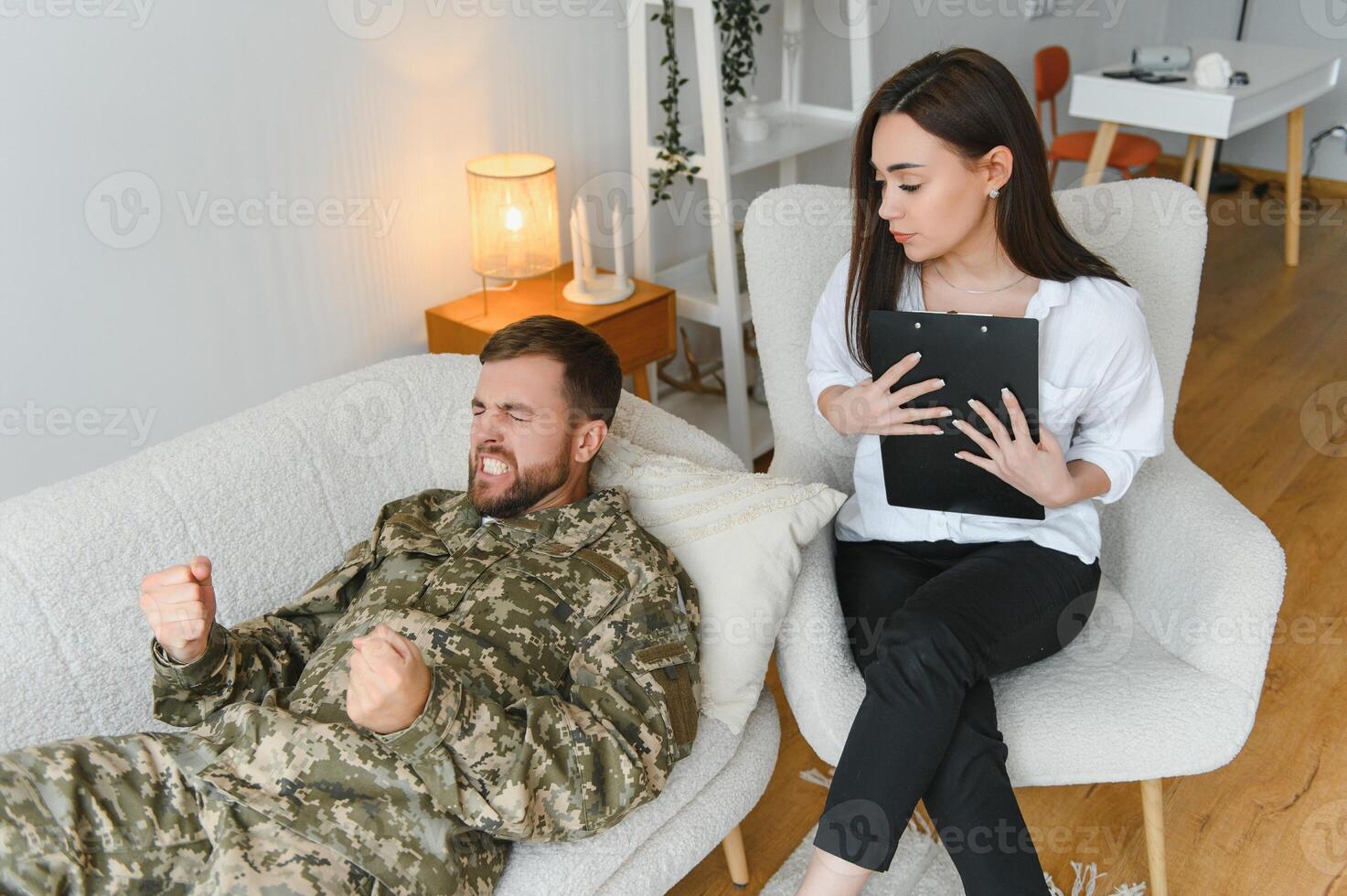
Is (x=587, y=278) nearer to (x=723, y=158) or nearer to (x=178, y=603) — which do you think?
(x=723, y=158)

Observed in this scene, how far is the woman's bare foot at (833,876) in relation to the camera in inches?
51.9

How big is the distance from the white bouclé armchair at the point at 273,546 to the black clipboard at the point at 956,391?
32cm

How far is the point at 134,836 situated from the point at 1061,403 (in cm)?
115

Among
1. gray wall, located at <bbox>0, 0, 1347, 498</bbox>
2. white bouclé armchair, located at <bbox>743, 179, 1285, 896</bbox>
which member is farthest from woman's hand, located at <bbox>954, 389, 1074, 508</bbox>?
gray wall, located at <bbox>0, 0, 1347, 498</bbox>

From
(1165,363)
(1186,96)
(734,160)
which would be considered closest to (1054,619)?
(1165,363)

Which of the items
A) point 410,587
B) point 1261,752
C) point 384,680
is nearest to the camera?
point 384,680

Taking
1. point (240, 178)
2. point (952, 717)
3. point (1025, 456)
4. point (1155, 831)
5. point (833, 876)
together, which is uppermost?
point (240, 178)

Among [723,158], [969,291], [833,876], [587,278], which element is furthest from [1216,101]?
[833,876]

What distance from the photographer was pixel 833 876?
133cm

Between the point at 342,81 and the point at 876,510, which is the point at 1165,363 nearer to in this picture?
the point at 876,510

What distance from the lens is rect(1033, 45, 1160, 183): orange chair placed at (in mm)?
3754

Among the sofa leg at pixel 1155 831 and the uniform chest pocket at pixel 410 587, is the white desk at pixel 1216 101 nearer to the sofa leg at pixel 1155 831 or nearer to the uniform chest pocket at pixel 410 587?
the sofa leg at pixel 1155 831

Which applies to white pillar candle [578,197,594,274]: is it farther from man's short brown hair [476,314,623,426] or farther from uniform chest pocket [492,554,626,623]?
uniform chest pocket [492,554,626,623]

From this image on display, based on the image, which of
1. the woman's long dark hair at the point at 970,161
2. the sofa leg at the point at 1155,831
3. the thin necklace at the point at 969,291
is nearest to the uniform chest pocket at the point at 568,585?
the woman's long dark hair at the point at 970,161
